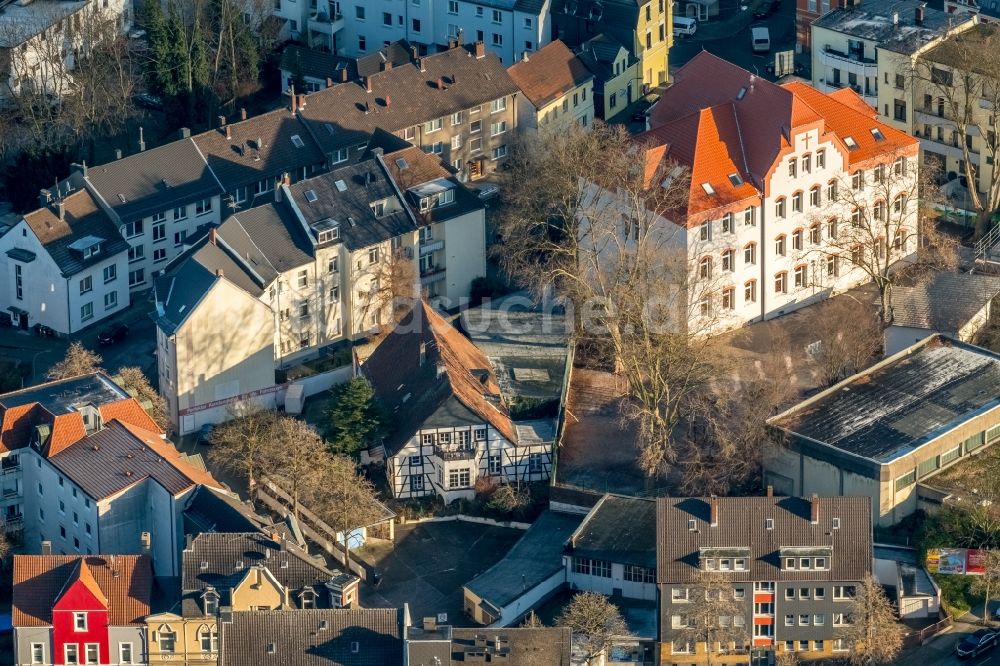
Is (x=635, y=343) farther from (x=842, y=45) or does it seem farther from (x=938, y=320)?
(x=842, y=45)

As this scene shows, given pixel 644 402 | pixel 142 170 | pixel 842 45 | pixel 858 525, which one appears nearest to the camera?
pixel 858 525

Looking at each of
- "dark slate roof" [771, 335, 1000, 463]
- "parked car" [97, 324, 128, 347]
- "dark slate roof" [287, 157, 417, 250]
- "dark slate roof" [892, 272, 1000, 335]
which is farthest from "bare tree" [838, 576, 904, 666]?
"parked car" [97, 324, 128, 347]

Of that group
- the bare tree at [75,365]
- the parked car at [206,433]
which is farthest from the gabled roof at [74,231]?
the parked car at [206,433]

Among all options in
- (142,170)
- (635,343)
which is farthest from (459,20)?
(635,343)

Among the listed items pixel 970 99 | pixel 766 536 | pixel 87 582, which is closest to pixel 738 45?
pixel 970 99

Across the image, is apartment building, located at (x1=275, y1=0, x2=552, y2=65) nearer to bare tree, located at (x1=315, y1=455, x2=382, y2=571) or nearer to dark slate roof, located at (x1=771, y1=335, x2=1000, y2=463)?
dark slate roof, located at (x1=771, y1=335, x2=1000, y2=463)

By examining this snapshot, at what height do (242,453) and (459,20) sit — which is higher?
(459,20)
